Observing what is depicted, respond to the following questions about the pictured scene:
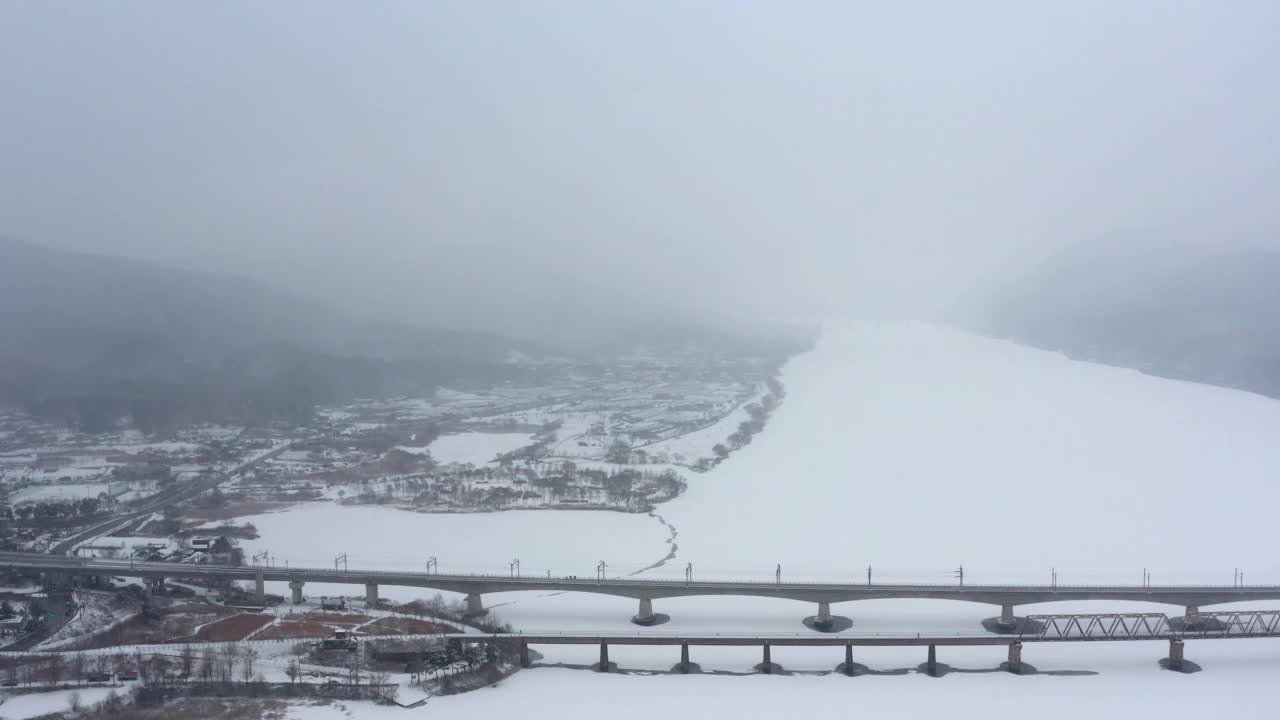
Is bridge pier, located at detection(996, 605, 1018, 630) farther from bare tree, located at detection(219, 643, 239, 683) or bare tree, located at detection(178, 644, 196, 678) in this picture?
bare tree, located at detection(178, 644, 196, 678)

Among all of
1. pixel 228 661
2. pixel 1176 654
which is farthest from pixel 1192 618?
pixel 228 661

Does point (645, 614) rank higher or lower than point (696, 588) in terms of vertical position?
lower

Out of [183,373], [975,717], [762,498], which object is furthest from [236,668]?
[183,373]

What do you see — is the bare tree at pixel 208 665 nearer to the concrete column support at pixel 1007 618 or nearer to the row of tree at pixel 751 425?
the concrete column support at pixel 1007 618

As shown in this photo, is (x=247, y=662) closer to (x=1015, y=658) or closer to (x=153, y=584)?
(x=153, y=584)

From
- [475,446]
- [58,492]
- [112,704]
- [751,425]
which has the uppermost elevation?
[751,425]

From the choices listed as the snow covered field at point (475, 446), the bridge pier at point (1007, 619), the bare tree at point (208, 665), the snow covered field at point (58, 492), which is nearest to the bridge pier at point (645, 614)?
the bridge pier at point (1007, 619)

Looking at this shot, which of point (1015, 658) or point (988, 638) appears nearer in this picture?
point (1015, 658)
